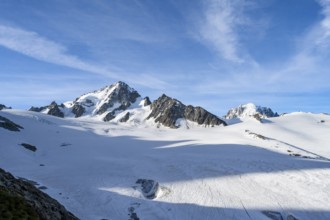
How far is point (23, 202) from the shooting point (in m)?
15.6

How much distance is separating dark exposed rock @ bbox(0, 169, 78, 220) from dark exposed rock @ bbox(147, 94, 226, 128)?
129 m

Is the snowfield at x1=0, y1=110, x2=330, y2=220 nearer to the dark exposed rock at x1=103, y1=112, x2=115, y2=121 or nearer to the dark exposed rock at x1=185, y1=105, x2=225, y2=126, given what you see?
the dark exposed rock at x1=185, y1=105, x2=225, y2=126

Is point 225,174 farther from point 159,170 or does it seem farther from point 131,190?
point 131,190

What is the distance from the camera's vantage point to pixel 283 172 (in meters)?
51.8

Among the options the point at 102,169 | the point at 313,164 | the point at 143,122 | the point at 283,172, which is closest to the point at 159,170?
the point at 102,169

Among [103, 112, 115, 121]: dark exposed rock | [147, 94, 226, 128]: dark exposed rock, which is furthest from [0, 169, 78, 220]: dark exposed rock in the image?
[103, 112, 115, 121]: dark exposed rock

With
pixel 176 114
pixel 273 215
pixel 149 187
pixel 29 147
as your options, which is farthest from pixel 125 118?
pixel 273 215

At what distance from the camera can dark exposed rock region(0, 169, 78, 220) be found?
14.7m

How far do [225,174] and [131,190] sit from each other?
14.9 meters

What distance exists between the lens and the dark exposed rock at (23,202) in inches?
577

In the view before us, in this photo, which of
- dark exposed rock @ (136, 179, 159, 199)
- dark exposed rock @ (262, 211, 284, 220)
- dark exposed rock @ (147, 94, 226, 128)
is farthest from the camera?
dark exposed rock @ (147, 94, 226, 128)

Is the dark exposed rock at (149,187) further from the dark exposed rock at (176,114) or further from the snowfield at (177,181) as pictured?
the dark exposed rock at (176,114)

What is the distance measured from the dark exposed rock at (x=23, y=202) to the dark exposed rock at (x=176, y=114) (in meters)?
129

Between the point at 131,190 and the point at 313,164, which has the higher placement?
the point at 313,164
